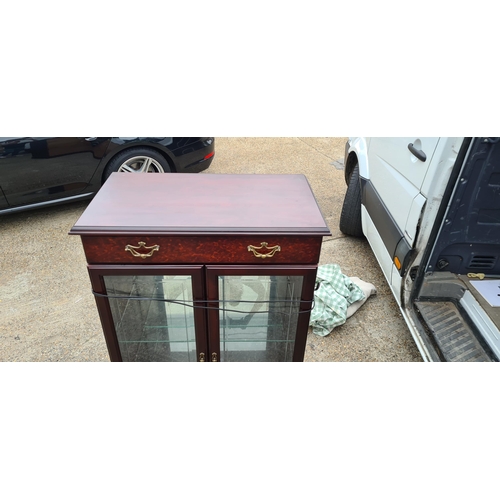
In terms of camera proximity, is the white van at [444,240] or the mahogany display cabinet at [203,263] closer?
the mahogany display cabinet at [203,263]

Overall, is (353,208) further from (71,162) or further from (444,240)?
(71,162)

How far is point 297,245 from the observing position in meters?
1.62

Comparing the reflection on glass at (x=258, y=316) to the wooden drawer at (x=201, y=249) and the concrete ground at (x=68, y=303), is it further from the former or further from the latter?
the concrete ground at (x=68, y=303)

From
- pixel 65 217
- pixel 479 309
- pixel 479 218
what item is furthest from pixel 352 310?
pixel 65 217

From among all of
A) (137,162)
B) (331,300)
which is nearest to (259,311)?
(331,300)

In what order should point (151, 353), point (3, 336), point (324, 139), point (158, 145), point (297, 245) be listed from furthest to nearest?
1. point (324, 139)
2. point (158, 145)
3. point (3, 336)
4. point (151, 353)
5. point (297, 245)

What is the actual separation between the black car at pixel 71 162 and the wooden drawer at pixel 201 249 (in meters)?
2.55

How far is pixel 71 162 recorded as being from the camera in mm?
3773

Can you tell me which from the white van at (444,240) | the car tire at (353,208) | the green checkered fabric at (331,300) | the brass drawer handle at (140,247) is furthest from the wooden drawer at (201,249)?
the car tire at (353,208)

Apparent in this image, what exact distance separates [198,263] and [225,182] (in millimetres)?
517

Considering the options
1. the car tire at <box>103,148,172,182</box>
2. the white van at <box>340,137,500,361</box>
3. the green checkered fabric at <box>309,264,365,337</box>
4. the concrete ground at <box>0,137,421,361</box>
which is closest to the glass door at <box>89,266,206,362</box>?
the concrete ground at <box>0,137,421,361</box>

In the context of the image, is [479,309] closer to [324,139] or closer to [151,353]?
[151,353]

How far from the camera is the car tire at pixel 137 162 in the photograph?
13.1ft

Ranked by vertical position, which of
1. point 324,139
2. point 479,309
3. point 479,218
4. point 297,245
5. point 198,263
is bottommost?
point 324,139
